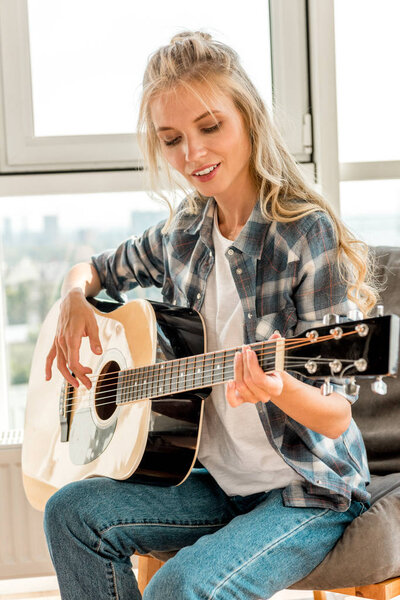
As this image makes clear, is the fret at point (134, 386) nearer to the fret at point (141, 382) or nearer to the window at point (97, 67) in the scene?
the fret at point (141, 382)

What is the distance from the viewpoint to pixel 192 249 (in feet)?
4.72

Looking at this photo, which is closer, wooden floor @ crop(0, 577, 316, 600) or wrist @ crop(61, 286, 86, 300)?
wrist @ crop(61, 286, 86, 300)

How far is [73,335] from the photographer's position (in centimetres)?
148

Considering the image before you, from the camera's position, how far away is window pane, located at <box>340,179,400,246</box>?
7.02 ft

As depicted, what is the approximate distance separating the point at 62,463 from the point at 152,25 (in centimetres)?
126

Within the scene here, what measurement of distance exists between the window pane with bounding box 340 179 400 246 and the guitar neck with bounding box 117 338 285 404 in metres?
1.08

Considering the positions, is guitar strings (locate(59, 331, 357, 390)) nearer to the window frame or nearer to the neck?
the neck

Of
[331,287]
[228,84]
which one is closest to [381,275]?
[331,287]

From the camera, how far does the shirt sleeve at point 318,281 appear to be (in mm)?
1188

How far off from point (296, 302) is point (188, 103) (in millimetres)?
392

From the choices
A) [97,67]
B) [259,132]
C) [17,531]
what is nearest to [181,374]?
[259,132]

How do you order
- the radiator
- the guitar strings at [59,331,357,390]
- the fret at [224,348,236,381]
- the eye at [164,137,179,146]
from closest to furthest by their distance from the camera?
the guitar strings at [59,331,357,390] < the fret at [224,348,236,381] < the eye at [164,137,179,146] < the radiator

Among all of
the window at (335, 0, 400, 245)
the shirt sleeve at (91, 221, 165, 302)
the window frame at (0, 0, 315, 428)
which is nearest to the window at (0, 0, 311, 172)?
the window frame at (0, 0, 315, 428)

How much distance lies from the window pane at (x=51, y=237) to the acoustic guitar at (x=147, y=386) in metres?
0.51
